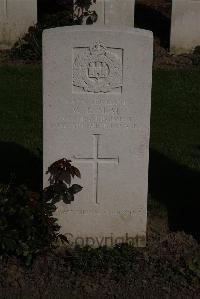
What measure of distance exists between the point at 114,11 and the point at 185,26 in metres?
1.33

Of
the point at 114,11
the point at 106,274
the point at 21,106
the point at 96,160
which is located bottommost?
the point at 106,274

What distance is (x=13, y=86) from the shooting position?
10.9m

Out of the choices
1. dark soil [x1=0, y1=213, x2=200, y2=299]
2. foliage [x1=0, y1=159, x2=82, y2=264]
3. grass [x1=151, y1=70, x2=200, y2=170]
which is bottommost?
dark soil [x1=0, y1=213, x2=200, y2=299]

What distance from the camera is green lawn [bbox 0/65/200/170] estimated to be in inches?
338

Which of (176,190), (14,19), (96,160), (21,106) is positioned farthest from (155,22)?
(96,160)

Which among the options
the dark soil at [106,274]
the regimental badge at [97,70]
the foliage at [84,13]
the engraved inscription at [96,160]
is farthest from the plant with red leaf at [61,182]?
the foliage at [84,13]

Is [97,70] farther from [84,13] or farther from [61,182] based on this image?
[84,13]

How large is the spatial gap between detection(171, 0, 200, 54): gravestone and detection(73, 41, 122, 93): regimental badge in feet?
23.7

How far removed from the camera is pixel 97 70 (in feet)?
18.9

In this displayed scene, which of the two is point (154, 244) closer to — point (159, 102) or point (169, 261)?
point (169, 261)

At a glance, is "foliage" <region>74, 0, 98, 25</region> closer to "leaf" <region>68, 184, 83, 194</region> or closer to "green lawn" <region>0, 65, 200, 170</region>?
"green lawn" <region>0, 65, 200, 170</region>

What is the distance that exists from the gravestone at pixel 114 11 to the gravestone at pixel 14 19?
1139 millimetres

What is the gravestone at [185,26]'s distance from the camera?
12.7m

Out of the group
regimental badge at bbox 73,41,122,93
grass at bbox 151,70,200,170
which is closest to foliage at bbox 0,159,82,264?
regimental badge at bbox 73,41,122,93
